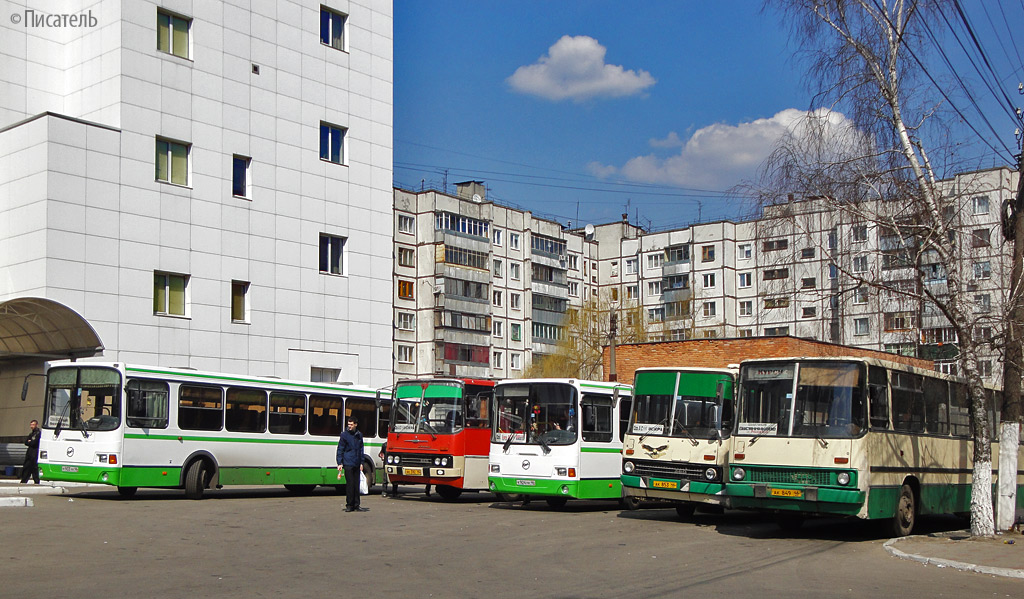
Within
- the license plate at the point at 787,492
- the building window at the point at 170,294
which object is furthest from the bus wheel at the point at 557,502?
the building window at the point at 170,294

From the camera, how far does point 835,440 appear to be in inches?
643

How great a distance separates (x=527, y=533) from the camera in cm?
1708

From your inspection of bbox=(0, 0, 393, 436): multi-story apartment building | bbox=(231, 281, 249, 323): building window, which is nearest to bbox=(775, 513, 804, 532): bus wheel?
bbox=(0, 0, 393, 436): multi-story apartment building

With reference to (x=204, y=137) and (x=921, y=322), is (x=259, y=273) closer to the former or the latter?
(x=204, y=137)

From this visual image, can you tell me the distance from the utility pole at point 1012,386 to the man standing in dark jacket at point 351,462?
1174cm

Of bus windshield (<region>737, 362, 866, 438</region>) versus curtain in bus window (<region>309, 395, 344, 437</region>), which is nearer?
bus windshield (<region>737, 362, 866, 438</region>)

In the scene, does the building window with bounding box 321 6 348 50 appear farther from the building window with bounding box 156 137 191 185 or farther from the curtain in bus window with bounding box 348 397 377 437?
the curtain in bus window with bounding box 348 397 377 437

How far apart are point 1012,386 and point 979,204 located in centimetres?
306

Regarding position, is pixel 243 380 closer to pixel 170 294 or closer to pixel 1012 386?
pixel 170 294

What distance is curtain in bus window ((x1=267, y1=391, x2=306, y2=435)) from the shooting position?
25672 millimetres

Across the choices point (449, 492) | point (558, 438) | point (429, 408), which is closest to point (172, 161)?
point (429, 408)

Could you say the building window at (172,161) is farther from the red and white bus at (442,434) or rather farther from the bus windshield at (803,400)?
the bus windshield at (803,400)

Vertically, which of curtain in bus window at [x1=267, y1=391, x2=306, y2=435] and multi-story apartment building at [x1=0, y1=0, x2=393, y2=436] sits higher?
multi-story apartment building at [x1=0, y1=0, x2=393, y2=436]

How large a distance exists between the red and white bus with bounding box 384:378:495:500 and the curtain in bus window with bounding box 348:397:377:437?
10.9 feet
